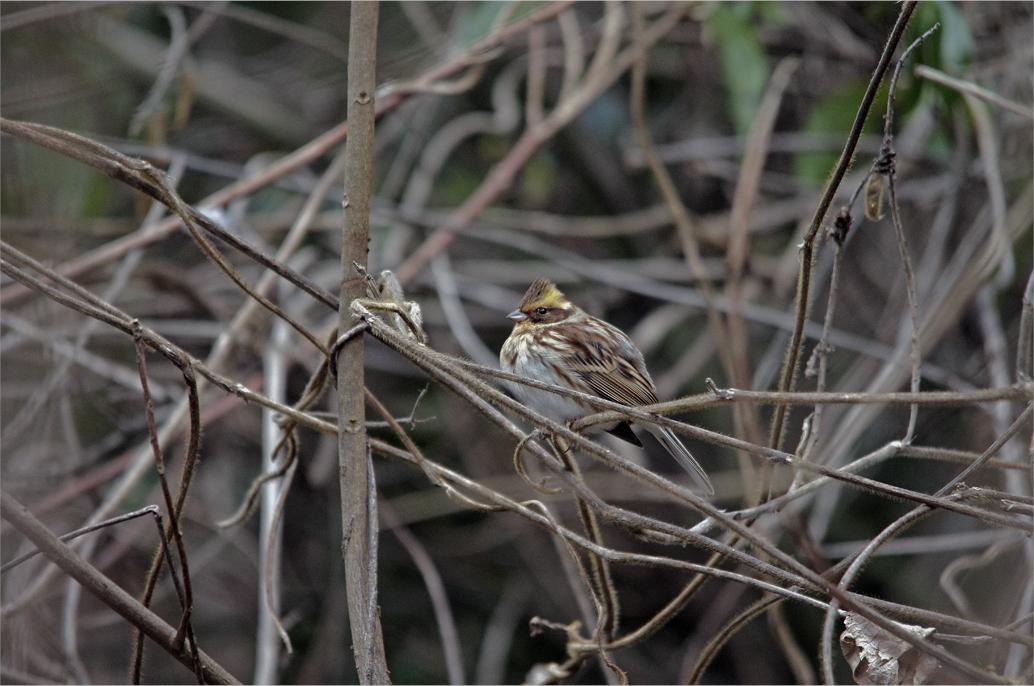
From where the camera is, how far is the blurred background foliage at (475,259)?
3.56 meters

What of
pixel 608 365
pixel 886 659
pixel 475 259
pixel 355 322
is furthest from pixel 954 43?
pixel 475 259

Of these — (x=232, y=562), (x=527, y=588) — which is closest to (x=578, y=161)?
(x=527, y=588)

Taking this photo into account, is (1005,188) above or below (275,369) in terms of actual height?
above

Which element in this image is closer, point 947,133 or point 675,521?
point 947,133

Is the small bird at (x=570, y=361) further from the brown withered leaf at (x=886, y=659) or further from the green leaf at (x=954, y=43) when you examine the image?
the green leaf at (x=954, y=43)

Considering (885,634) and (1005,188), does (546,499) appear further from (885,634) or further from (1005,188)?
(885,634)

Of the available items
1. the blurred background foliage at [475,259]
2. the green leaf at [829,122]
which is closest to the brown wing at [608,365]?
the blurred background foliage at [475,259]

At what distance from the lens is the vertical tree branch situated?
1.56 m

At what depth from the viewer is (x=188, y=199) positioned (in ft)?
14.9

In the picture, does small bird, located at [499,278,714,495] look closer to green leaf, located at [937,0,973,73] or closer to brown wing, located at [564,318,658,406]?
brown wing, located at [564,318,658,406]

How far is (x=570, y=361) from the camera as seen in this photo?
2828mm

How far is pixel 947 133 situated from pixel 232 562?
12.5 feet

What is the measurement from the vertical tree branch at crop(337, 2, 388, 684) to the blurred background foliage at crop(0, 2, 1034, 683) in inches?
70.8

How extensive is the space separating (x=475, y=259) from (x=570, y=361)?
2117 mm
